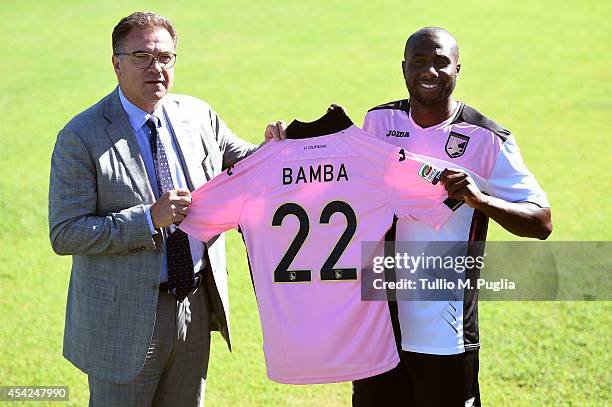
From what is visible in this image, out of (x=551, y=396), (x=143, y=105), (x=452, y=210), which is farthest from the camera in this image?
(x=551, y=396)

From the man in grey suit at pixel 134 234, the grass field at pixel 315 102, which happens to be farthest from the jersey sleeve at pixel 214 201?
the grass field at pixel 315 102

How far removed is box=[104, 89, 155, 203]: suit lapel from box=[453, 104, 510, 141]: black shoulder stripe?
144cm

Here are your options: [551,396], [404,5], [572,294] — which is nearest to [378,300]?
[551,396]

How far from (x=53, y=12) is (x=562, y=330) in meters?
16.4

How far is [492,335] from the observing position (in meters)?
6.48

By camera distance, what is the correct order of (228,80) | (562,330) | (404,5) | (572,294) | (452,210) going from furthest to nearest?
1. (404,5)
2. (228,80)
3. (572,294)
4. (562,330)
5. (452,210)

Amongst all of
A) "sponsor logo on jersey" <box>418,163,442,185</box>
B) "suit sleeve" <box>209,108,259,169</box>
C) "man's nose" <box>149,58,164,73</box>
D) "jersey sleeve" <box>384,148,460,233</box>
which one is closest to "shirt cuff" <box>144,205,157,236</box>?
"man's nose" <box>149,58,164,73</box>

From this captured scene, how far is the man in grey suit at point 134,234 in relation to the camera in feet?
12.3

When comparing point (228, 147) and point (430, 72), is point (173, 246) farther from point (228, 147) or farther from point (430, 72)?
A: point (430, 72)

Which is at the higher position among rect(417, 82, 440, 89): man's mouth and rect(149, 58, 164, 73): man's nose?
rect(149, 58, 164, 73): man's nose

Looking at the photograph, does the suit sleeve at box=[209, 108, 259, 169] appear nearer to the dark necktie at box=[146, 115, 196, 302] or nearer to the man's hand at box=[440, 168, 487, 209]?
the dark necktie at box=[146, 115, 196, 302]

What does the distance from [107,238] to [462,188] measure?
1558mm

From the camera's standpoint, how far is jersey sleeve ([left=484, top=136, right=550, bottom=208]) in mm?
3658

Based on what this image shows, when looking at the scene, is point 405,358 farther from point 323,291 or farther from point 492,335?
point 492,335
